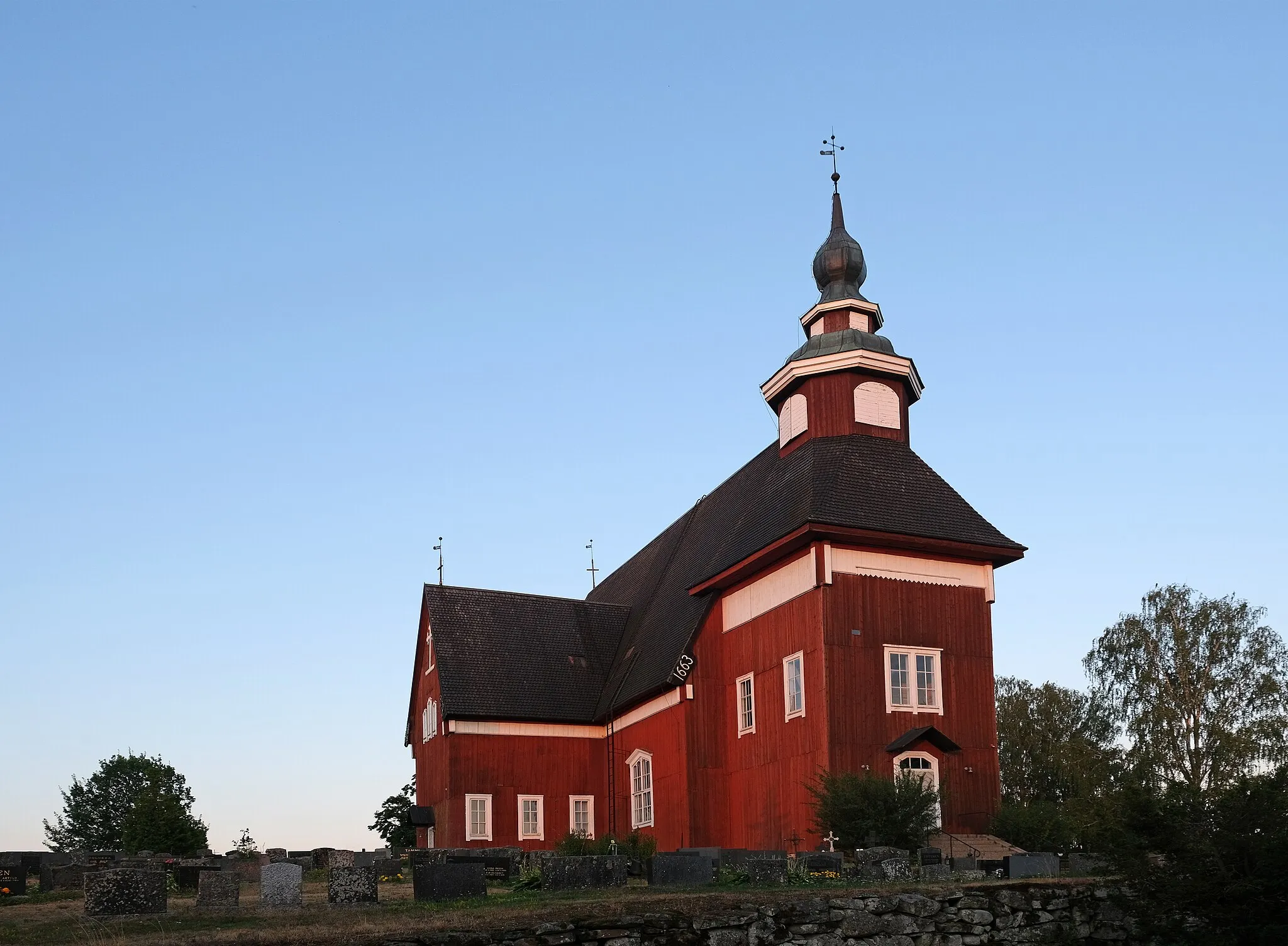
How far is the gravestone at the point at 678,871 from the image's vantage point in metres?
18.8

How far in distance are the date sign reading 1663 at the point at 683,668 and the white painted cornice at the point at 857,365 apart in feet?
25.1

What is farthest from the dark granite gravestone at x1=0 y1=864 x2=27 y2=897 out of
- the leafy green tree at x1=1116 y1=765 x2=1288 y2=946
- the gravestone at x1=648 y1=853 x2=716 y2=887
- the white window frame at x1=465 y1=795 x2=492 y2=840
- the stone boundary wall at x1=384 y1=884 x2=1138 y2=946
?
the leafy green tree at x1=1116 y1=765 x2=1288 y2=946

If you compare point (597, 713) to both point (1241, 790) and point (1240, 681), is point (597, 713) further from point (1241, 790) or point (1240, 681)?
point (1241, 790)

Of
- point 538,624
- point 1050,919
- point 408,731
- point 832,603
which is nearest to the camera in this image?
point 1050,919

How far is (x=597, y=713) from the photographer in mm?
42094

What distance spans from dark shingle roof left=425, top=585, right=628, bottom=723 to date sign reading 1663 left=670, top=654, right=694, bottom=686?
781 centimetres

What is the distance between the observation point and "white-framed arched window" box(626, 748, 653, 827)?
37750mm

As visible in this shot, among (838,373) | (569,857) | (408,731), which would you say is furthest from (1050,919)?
(408,731)

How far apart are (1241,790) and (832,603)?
557 inches

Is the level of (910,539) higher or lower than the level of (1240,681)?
higher

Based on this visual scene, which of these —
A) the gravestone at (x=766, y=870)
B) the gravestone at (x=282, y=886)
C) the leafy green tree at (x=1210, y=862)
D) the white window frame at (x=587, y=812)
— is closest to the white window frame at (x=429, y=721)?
the white window frame at (x=587, y=812)

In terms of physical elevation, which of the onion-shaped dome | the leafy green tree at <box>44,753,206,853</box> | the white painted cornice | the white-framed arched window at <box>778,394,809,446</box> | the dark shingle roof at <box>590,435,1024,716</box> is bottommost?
the leafy green tree at <box>44,753,206,853</box>

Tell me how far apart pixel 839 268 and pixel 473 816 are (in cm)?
1933

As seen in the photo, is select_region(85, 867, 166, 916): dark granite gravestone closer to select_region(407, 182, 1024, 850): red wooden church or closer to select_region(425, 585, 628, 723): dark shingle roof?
select_region(407, 182, 1024, 850): red wooden church
